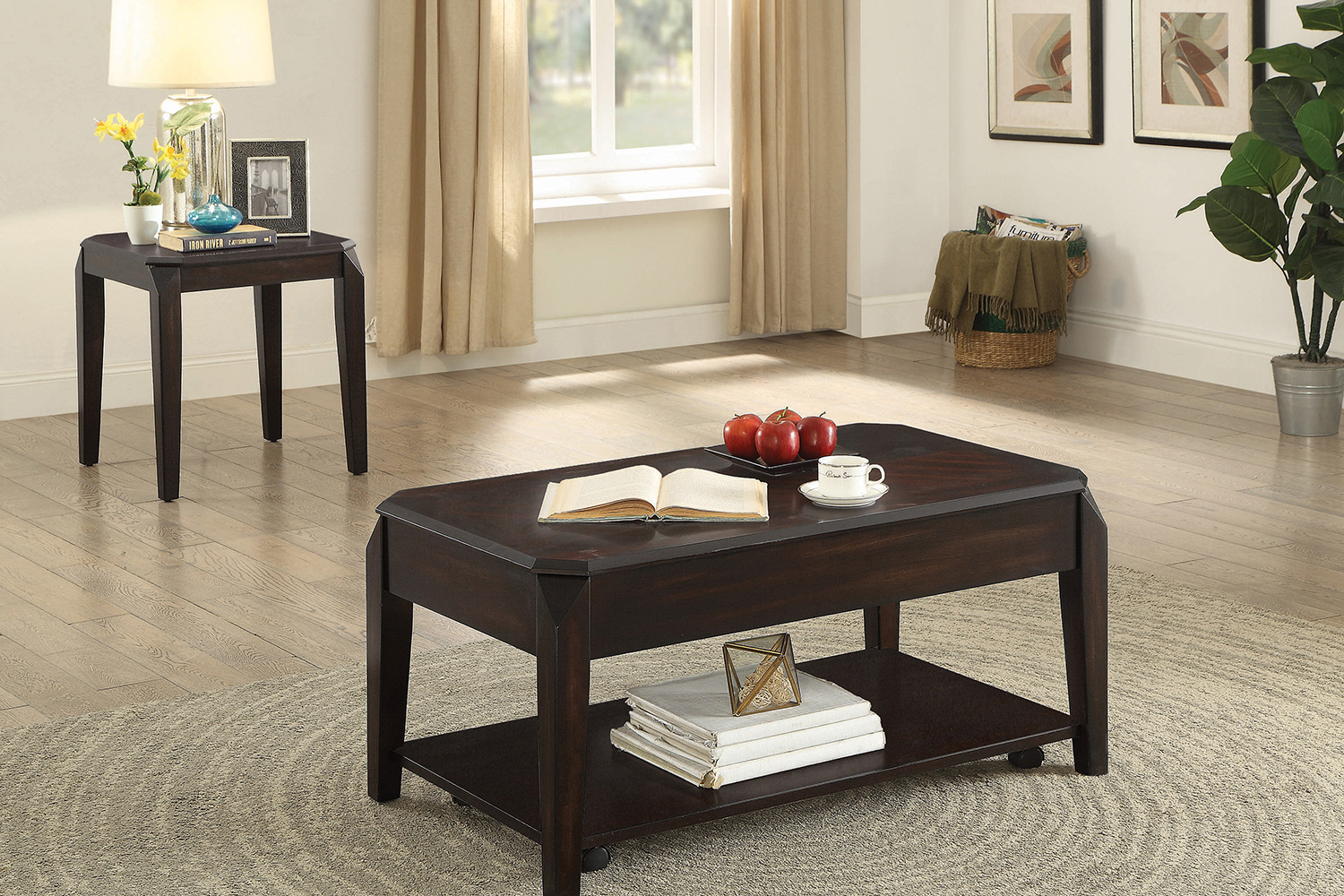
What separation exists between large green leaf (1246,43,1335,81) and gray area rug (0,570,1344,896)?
2274 millimetres

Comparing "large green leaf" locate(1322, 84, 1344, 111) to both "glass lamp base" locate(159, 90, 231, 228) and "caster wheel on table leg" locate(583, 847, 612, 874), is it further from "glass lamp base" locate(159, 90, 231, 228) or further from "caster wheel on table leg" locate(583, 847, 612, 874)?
"caster wheel on table leg" locate(583, 847, 612, 874)

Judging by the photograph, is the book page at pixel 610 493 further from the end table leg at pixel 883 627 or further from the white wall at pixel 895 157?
the white wall at pixel 895 157

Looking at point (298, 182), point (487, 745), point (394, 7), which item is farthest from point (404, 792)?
point (394, 7)

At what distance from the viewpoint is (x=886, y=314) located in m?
7.03

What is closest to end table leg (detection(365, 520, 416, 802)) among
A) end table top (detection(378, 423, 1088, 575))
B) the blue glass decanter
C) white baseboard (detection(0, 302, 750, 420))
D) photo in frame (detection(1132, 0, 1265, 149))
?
end table top (detection(378, 423, 1088, 575))

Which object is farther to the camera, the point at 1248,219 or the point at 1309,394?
the point at 1309,394

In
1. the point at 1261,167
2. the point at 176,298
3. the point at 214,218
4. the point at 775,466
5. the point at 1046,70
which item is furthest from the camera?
the point at 1046,70

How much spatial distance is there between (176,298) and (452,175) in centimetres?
173

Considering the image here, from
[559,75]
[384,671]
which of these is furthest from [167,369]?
[559,75]

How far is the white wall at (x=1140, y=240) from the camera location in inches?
229

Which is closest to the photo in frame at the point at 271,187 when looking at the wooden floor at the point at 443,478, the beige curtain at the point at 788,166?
the wooden floor at the point at 443,478

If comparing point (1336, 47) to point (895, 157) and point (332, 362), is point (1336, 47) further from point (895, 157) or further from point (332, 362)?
point (332, 362)

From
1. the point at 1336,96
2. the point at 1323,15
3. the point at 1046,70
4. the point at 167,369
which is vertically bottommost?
the point at 167,369

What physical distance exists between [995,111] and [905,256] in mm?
700
